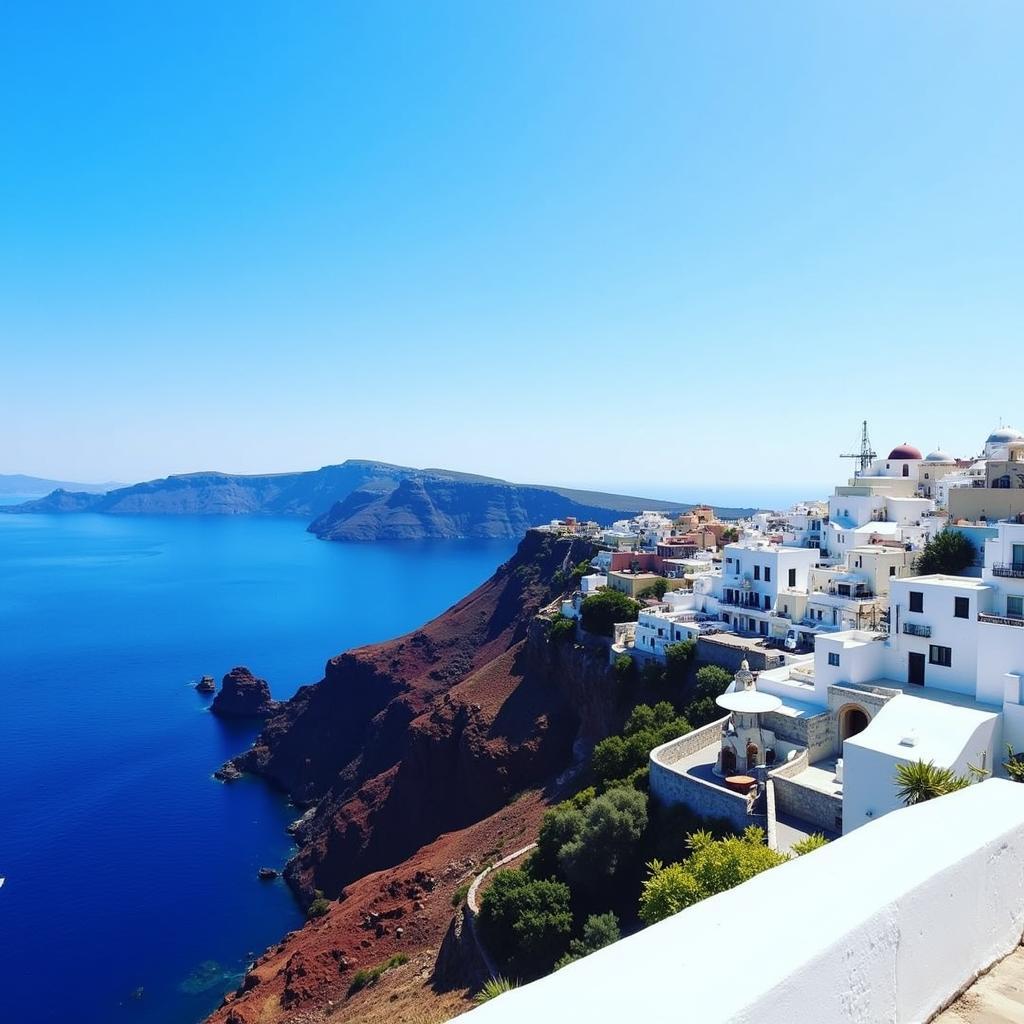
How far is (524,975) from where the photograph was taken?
22094 mm

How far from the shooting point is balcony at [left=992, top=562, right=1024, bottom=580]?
80.6ft

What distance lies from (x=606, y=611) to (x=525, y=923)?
23876mm

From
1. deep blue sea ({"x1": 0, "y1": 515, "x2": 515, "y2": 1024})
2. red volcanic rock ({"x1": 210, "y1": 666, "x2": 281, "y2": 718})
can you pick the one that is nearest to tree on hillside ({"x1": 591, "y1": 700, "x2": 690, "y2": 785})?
deep blue sea ({"x1": 0, "y1": 515, "x2": 515, "y2": 1024})

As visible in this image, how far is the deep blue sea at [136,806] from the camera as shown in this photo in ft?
131

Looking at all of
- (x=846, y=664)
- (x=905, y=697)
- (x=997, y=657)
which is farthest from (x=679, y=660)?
(x=905, y=697)

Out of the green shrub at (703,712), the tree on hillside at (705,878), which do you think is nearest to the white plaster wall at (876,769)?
the tree on hillside at (705,878)

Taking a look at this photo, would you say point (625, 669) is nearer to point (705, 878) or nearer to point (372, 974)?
point (372, 974)

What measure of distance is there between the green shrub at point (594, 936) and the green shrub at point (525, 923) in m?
1.09

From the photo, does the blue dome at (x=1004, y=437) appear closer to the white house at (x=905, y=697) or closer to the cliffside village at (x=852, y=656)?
the cliffside village at (x=852, y=656)

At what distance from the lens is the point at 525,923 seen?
23250 millimetres

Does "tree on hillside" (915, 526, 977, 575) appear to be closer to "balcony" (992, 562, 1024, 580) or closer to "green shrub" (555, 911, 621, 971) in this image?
"balcony" (992, 562, 1024, 580)

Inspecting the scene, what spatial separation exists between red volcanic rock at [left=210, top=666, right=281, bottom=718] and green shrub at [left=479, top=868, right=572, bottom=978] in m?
59.6

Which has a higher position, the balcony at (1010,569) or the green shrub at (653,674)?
the balcony at (1010,569)

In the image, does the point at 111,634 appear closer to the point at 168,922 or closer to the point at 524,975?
the point at 168,922
